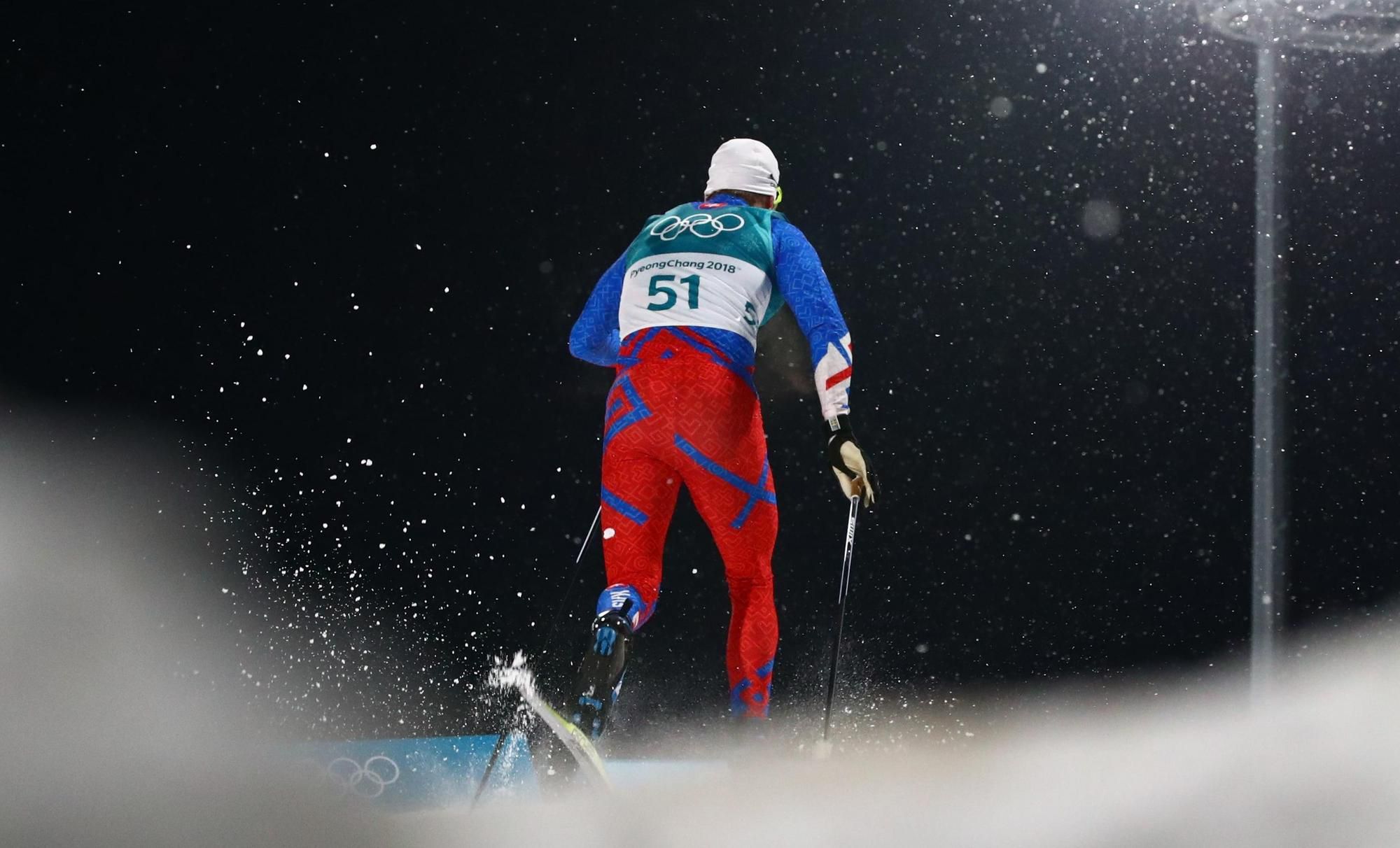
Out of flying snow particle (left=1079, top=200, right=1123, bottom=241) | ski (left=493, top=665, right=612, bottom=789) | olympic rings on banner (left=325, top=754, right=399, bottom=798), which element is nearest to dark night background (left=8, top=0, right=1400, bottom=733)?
flying snow particle (left=1079, top=200, right=1123, bottom=241)

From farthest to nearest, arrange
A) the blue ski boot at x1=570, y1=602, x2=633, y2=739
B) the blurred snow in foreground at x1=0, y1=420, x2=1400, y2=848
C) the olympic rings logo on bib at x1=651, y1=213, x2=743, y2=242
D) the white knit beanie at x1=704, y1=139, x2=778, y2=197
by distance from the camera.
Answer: the white knit beanie at x1=704, y1=139, x2=778, y2=197 → the olympic rings logo on bib at x1=651, y1=213, x2=743, y2=242 → the blue ski boot at x1=570, y1=602, x2=633, y2=739 → the blurred snow in foreground at x1=0, y1=420, x2=1400, y2=848

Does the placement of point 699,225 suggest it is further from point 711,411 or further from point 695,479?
point 695,479

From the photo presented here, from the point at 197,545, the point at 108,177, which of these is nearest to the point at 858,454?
the point at 197,545

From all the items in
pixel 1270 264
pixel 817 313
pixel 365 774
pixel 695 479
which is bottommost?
pixel 365 774

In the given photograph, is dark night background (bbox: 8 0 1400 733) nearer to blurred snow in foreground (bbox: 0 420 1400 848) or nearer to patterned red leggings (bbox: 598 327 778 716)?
blurred snow in foreground (bbox: 0 420 1400 848)

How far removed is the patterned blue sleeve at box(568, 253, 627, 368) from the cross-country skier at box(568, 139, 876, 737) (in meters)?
0.12

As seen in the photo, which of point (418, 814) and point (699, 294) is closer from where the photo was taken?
point (418, 814)

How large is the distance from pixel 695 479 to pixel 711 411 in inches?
6.0

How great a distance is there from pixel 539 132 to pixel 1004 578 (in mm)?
2335

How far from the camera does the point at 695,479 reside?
2.44 m

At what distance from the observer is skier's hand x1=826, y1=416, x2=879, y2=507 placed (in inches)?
90.6

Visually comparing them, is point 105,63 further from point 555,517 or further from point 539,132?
point 555,517

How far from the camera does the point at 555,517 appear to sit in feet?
12.5

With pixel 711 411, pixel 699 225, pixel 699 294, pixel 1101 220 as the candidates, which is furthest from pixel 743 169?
pixel 1101 220
